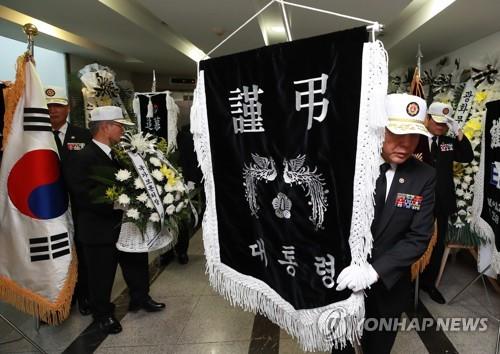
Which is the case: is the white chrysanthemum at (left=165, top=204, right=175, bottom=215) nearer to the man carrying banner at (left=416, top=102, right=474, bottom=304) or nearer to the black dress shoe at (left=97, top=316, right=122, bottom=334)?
the black dress shoe at (left=97, top=316, right=122, bottom=334)

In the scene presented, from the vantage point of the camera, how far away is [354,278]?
42.1 inches

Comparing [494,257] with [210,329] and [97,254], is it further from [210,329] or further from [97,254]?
[97,254]

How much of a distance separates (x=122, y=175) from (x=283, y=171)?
4.00ft

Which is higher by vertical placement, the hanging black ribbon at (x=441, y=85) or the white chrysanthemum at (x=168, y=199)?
the hanging black ribbon at (x=441, y=85)

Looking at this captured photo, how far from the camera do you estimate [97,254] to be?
2211 millimetres

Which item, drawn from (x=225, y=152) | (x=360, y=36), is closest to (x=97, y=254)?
(x=225, y=152)

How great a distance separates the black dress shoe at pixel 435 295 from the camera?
2.57 metres

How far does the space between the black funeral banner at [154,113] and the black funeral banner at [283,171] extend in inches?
114

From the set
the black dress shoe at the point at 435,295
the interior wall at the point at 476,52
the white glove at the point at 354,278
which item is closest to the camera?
the white glove at the point at 354,278

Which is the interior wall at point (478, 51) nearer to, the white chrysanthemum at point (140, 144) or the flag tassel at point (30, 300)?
the white chrysanthemum at point (140, 144)

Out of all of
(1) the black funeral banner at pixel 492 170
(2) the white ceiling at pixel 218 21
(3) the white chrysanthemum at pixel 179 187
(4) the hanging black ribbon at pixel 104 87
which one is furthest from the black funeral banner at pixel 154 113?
(1) the black funeral banner at pixel 492 170

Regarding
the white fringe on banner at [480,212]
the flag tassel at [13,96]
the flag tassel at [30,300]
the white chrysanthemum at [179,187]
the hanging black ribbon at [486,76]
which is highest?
the hanging black ribbon at [486,76]

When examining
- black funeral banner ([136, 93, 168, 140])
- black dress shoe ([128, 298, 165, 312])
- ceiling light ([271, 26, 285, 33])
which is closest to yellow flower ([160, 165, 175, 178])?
black dress shoe ([128, 298, 165, 312])

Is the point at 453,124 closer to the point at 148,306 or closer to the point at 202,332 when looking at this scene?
the point at 202,332
